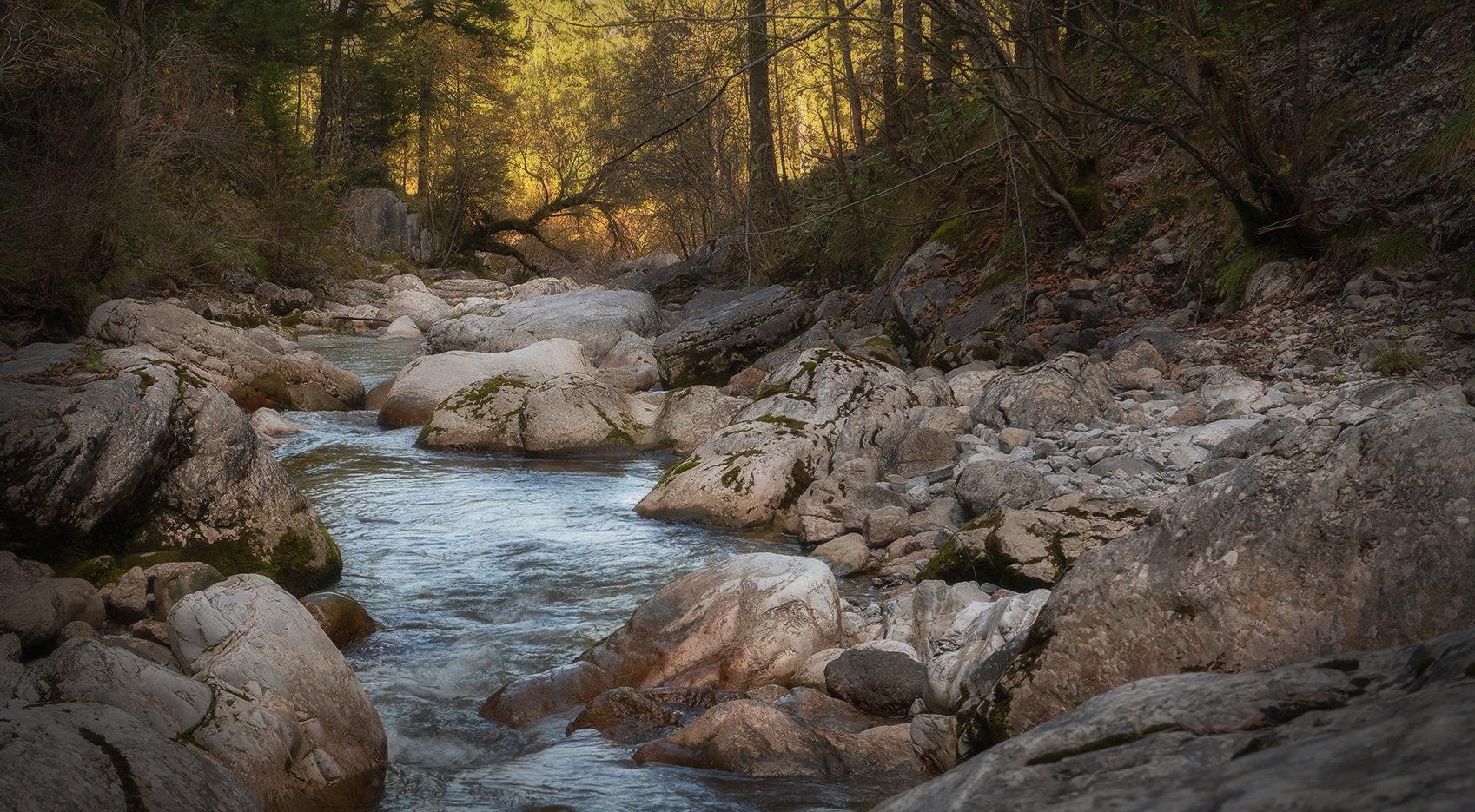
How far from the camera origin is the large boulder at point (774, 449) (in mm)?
6863

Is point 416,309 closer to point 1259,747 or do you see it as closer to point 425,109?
point 425,109

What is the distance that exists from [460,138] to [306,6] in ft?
19.7

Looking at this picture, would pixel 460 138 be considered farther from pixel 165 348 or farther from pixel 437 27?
pixel 165 348

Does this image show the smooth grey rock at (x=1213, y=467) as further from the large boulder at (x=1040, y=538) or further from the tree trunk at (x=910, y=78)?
A: the tree trunk at (x=910, y=78)

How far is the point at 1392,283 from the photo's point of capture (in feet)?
19.1

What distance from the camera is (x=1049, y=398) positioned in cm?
649

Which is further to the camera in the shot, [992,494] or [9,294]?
[9,294]

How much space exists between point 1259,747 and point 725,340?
10.4 meters

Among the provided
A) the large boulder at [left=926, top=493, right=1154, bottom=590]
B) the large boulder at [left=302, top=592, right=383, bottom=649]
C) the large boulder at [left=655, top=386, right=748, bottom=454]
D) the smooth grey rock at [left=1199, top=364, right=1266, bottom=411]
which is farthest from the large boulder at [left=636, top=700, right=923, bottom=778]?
the large boulder at [left=655, top=386, right=748, bottom=454]

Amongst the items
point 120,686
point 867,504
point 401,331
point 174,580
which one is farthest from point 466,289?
point 120,686

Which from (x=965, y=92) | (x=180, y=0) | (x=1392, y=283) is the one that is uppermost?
(x=180, y=0)

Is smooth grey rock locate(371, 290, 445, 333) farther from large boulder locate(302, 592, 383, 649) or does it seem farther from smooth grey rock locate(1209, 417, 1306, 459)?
smooth grey rock locate(1209, 417, 1306, 459)

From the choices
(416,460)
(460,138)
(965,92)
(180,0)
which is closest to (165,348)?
(416,460)

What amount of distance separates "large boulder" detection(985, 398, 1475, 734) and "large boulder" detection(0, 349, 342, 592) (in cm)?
441
